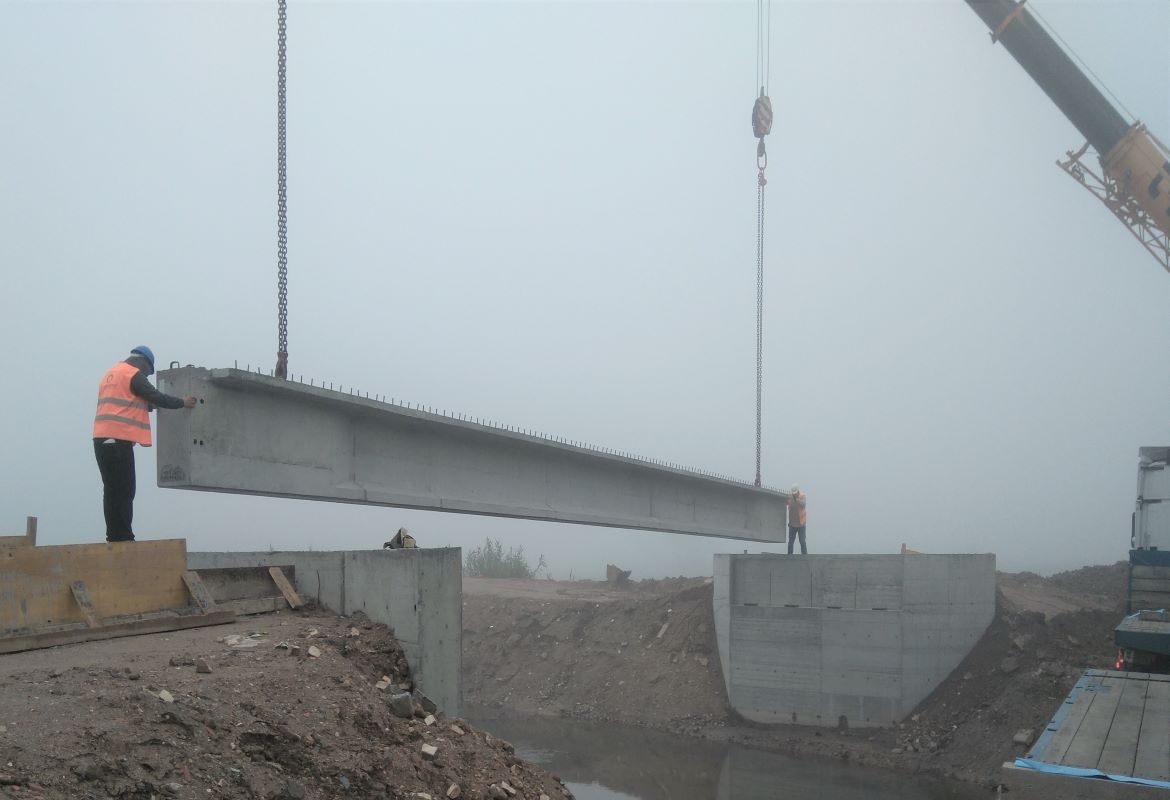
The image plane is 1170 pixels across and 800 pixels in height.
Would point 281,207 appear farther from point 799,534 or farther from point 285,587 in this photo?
point 799,534

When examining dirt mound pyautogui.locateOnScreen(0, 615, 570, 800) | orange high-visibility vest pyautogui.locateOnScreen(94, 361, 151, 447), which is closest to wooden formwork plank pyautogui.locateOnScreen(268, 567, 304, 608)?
dirt mound pyautogui.locateOnScreen(0, 615, 570, 800)

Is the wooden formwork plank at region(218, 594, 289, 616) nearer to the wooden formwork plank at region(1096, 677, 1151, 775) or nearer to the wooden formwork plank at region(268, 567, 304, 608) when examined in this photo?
the wooden formwork plank at region(268, 567, 304, 608)

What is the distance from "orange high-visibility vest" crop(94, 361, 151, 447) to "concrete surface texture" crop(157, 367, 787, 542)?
1.63 ft

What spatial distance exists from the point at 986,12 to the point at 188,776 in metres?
18.5

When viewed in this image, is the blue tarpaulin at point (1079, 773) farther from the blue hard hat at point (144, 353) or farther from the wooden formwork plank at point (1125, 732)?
the blue hard hat at point (144, 353)

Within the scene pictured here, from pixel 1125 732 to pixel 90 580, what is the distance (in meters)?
8.32

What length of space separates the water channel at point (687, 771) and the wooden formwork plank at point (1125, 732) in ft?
22.6

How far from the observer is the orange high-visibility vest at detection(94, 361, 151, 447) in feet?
27.1

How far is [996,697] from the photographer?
16.8 meters

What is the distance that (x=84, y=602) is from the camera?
737 cm

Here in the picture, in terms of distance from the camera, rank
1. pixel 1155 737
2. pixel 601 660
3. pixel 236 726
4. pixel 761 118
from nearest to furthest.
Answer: pixel 236 726, pixel 1155 737, pixel 761 118, pixel 601 660

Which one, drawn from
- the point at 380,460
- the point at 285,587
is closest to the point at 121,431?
the point at 285,587

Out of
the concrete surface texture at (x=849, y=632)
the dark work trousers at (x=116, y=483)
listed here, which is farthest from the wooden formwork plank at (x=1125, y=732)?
the concrete surface texture at (x=849, y=632)

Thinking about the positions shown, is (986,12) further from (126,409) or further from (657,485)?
(126,409)
